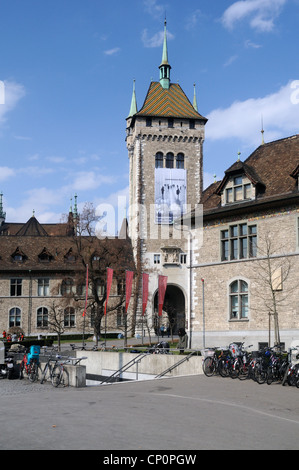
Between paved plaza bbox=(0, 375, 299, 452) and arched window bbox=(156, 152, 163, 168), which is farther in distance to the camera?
arched window bbox=(156, 152, 163, 168)

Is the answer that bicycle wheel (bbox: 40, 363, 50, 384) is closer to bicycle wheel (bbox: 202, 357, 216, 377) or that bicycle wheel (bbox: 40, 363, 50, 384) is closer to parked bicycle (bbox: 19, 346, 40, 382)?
parked bicycle (bbox: 19, 346, 40, 382)

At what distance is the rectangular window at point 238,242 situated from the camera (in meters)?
27.8

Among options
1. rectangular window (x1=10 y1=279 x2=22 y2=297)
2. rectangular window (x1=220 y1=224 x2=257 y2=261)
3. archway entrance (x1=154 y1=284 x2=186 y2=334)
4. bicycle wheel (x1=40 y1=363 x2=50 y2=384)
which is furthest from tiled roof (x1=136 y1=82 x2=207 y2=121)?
bicycle wheel (x1=40 y1=363 x2=50 y2=384)

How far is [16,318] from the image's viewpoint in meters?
56.6

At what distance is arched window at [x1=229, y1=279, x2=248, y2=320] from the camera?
27.9 metres

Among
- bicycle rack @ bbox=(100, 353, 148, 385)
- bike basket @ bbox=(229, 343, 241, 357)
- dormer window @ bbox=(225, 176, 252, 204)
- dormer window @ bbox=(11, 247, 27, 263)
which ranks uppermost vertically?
dormer window @ bbox=(225, 176, 252, 204)

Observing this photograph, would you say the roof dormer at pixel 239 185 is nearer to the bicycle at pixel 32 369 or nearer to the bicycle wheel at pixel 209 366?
the bicycle wheel at pixel 209 366

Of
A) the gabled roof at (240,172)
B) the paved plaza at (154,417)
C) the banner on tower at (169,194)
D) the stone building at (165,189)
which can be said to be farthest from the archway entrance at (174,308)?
the paved plaza at (154,417)

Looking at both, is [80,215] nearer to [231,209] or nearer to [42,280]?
[42,280]

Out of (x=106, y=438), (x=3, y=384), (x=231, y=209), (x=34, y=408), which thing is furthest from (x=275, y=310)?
(x=106, y=438)

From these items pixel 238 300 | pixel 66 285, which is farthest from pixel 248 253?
pixel 66 285

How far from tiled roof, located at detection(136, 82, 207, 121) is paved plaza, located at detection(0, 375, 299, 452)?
50.3 meters

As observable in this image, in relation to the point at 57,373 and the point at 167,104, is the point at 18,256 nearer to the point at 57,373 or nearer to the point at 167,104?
→ the point at 167,104

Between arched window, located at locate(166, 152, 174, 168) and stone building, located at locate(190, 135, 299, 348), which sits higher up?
arched window, located at locate(166, 152, 174, 168)
